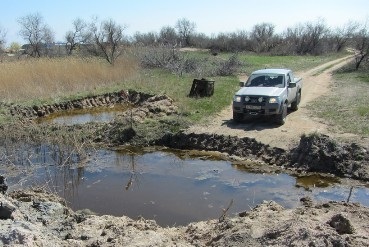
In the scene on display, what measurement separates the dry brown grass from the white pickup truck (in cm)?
896

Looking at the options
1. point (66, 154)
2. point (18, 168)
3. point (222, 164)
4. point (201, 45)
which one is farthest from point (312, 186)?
point (201, 45)

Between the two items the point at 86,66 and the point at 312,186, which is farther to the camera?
the point at 86,66

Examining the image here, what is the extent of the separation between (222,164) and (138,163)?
241cm

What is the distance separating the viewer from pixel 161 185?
10.0 m

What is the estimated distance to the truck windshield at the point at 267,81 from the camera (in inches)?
563

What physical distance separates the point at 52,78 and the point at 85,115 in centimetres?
435

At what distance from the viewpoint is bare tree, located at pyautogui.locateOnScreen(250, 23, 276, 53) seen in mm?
61594

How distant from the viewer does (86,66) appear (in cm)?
2250

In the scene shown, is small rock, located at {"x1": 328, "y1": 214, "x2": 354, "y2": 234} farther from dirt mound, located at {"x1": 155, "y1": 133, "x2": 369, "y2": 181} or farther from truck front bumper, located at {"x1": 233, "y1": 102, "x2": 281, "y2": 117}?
truck front bumper, located at {"x1": 233, "y1": 102, "x2": 281, "y2": 117}

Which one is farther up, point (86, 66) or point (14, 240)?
point (86, 66)

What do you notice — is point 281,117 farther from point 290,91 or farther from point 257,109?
point 290,91

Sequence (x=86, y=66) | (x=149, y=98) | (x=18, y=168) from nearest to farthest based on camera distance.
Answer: (x=18, y=168), (x=149, y=98), (x=86, y=66)

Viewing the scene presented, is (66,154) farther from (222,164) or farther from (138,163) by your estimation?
(222,164)

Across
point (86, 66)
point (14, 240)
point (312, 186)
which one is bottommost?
point (312, 186)
